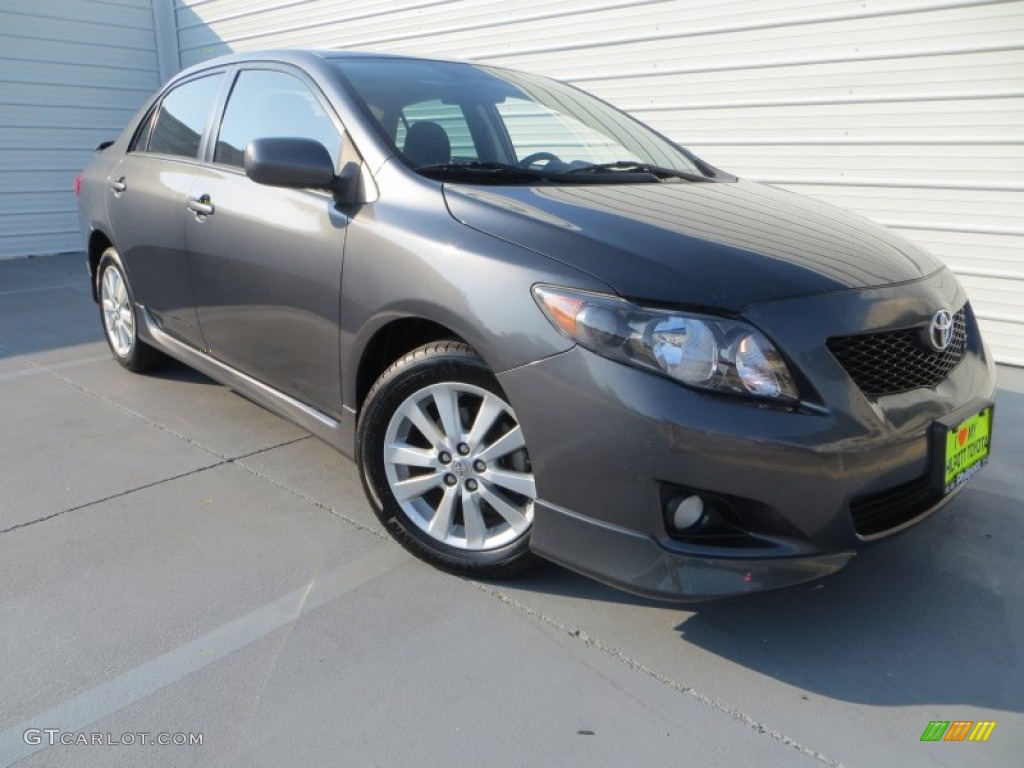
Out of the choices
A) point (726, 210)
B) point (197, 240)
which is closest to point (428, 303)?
point (726, 210)

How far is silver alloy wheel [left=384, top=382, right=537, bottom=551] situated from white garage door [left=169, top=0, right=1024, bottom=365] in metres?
3.75

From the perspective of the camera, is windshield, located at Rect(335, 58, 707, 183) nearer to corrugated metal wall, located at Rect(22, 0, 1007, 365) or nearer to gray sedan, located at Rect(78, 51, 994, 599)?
gray sedan, located at Rect(78, 51, 994, 599)

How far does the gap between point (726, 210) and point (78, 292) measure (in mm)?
6290

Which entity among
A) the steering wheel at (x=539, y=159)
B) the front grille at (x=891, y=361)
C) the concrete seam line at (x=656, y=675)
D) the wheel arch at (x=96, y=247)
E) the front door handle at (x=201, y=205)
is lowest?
the concrete seam line at (x=656, y=675)

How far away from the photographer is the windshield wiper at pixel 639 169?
10.1ft

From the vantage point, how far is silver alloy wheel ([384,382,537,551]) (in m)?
2.41

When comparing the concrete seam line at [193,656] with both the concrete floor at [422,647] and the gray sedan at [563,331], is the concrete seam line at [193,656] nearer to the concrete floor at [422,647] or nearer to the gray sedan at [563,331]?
the concrete floor at [422,647]

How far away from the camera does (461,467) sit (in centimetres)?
251

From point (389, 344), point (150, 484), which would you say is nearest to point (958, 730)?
point (389, 344)

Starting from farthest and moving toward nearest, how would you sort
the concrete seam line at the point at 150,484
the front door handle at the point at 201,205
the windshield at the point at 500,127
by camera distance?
the front door handle at the point at 201,205 → the concrete seam line at the point at 150,484 → the windshield at the point at 500,127

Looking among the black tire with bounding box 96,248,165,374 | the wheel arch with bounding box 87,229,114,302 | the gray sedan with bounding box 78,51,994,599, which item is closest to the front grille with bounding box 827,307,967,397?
the gray sedan with bounding box 78,51,994,599

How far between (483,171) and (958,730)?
6.59 feet

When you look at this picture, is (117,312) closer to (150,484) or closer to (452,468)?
(150,484)

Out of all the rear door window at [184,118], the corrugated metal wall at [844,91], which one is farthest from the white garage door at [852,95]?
the rear door window at [184,118]
